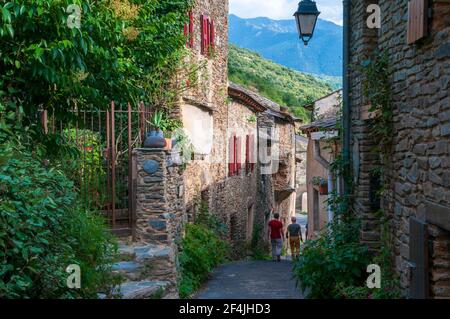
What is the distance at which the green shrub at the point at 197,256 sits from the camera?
9556 millimetres

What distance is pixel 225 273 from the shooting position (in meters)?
11.8

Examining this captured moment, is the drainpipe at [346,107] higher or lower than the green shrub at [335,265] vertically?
higher

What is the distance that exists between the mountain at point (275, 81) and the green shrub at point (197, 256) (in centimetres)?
2039

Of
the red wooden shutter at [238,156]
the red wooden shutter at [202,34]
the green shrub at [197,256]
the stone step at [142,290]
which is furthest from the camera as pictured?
the red wooden shutter at [238,156]

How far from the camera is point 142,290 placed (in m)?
7.14

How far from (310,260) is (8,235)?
3.94m

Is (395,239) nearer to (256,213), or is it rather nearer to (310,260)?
(310,260)

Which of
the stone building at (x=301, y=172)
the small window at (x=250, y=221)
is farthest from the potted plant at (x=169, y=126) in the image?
the stone building at (x=301, y=172)

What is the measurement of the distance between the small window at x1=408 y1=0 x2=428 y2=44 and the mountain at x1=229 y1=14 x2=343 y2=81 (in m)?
122

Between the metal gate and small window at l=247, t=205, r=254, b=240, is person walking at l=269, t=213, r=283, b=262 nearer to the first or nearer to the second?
small window at l=247, t=205, r=254, b=240

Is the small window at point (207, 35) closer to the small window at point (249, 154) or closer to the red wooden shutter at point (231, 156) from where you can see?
the red wooden shutter at point (231, 156)

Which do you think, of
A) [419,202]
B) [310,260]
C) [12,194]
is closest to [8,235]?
[12,194]

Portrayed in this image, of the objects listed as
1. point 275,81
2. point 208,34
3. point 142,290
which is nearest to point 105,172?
point 142,290

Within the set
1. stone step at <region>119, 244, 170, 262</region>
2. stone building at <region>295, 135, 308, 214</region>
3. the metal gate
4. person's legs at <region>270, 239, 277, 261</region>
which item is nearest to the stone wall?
stone step at <region>119, 244, 170, 262</region>
